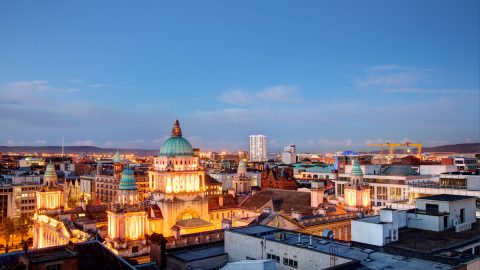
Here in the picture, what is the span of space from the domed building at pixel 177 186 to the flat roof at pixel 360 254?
118ft

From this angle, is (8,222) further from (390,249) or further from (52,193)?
(390,249)

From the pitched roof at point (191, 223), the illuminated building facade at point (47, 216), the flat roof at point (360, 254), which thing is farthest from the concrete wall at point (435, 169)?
the illuminated building facade at point (47, 216)

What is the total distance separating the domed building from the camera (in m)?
81.6

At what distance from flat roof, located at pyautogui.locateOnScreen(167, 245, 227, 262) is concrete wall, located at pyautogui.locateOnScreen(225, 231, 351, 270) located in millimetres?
1809

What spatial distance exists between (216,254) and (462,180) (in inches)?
2302

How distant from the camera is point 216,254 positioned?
47.2m

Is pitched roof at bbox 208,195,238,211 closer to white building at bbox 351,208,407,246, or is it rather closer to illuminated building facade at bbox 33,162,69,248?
illuminated building facade at bbox 33,162,69,248

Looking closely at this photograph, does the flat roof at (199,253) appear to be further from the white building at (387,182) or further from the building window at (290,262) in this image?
the white building at (387,182)

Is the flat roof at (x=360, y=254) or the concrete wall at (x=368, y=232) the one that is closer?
the flat roof at (x=360, y=254)

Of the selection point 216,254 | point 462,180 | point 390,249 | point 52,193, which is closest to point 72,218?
point 52,193

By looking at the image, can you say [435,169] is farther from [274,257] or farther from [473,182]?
[274,257]

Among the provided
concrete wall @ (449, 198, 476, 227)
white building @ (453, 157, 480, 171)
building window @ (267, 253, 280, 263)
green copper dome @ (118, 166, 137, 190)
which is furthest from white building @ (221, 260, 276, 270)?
white building @ (453, 157, 480, 171)

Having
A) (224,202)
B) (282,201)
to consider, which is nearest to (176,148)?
(224,202)

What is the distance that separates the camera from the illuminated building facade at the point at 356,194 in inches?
3433
